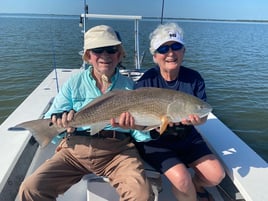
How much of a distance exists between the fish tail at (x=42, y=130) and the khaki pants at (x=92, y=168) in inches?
11.3

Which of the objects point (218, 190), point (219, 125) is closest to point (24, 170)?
point (218, 190)

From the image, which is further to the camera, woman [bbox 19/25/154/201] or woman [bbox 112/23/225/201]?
woman [bbox 112/23/225/201]

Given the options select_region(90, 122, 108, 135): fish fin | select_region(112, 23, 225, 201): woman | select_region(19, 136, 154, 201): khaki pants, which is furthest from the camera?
select_region(112, 23, 225, 201): woman

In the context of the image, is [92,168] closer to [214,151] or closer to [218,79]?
[214,151]

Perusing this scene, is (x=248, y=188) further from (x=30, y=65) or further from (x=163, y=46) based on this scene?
(x=30, y=65)

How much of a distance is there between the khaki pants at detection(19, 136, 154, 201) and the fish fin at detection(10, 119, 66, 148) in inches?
11.3

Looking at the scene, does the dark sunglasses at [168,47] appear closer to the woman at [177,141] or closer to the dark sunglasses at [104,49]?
the woman at [177,141]

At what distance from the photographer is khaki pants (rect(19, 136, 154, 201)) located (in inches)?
108

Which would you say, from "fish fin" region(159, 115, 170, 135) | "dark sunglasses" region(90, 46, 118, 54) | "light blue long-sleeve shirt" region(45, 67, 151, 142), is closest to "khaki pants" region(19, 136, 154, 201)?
"light blue long-sleeve shirt" region(45, 67, 151, 142)

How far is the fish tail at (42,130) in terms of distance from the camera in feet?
9.03

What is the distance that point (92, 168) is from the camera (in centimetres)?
312

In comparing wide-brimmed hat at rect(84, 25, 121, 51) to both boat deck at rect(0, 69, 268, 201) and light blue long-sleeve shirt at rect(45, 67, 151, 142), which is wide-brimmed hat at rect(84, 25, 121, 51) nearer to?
light blue long-sleeve shirt at rect(45, 67, 151, 142)

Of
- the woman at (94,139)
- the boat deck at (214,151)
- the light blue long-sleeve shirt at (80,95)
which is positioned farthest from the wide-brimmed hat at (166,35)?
the boat deck at (214,151)

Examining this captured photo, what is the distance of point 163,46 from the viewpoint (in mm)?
3254
